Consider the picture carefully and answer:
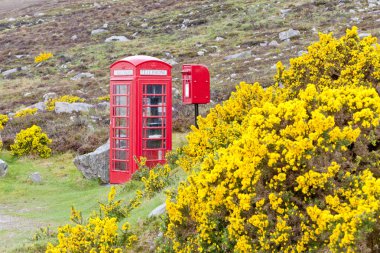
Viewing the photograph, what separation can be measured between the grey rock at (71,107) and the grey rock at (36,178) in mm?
8925

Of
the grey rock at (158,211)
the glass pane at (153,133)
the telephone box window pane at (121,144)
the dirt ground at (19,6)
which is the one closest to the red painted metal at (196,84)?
the glass pane at (153,133)

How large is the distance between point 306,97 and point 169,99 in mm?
7077

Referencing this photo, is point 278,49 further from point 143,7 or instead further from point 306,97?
point 143,7

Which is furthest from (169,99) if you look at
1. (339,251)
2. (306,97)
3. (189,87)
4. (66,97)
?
(66,97)

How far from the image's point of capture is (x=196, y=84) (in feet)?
40.9

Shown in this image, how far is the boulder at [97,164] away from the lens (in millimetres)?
14406

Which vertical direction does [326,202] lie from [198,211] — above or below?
above

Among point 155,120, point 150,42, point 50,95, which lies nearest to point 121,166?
point 155,120

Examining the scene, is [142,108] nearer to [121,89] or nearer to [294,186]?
[121,89]

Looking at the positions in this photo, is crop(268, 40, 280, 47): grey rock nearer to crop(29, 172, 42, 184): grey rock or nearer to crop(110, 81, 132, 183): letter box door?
crop(29, 172, 42, 184): grey rock

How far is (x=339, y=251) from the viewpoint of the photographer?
14.5 ft

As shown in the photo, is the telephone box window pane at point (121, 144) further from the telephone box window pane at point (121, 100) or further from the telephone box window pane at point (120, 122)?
the telephone box window pane at point (121, 100)

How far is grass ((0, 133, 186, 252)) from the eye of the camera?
9.23 meters

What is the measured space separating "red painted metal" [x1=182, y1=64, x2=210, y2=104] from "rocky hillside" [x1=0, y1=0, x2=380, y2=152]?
5356 millimetres
